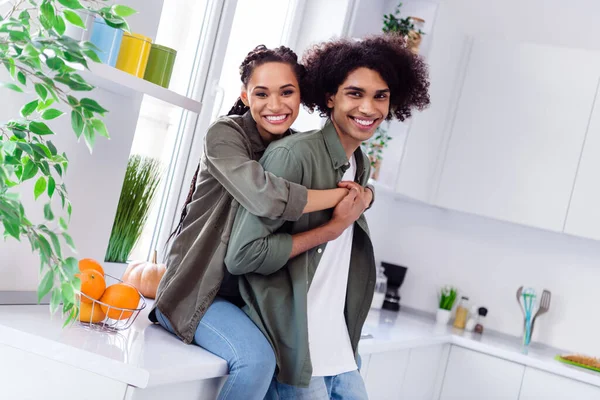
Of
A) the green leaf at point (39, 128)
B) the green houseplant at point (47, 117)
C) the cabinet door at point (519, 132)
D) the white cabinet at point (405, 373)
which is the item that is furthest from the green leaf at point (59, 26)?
the cabinet door at point (519, 132)

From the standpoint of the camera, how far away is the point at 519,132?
370 cm

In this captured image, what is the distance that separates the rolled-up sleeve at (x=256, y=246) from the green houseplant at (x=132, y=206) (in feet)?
2.44

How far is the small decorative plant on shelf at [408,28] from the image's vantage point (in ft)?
11.2

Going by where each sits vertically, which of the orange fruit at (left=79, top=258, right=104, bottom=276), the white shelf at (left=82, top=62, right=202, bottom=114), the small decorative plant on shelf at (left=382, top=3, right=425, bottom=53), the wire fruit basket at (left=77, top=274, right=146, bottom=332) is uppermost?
the small decorative plant on shelf at (left=382, top=3, right=425, bottom=53)

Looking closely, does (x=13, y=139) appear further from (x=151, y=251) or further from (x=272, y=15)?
(x=272, y=15)

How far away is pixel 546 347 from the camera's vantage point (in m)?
3.83

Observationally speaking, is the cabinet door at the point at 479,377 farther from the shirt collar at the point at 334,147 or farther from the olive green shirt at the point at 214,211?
the olive green shirt at the point at 214,211

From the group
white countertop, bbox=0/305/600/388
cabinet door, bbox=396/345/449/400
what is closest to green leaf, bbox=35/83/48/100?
white countertop, bbox=0/305/600/388

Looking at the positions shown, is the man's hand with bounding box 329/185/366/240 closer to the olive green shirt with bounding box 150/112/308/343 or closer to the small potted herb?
the olive green shirt with bounding box 150/112/308/343

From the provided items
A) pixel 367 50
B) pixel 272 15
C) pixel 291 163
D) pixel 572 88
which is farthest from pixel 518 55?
pixel 291 163

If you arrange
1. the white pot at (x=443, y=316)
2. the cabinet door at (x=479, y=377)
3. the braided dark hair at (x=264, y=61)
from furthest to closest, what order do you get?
1. the white pot at (x=443, y=316)
2. the cabinet door at (x=479, y=377)
3. the braided dark hair at (x=264, y=61)

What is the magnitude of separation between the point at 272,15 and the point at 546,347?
2208 mm

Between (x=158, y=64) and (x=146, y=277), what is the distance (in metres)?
0.68

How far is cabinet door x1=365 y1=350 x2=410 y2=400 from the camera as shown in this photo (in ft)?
8.98
